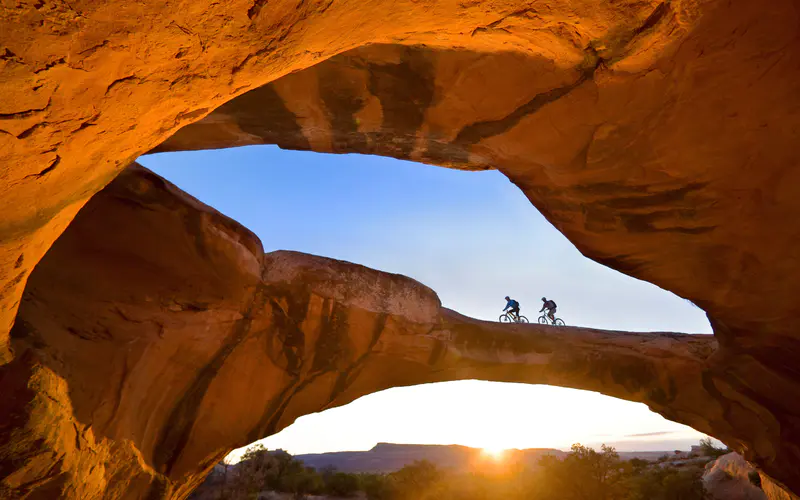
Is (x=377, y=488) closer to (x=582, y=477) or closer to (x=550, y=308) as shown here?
(x=582, y=477)

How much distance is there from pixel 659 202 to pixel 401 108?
11.2ft

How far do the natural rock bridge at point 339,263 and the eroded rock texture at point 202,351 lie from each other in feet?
0.10

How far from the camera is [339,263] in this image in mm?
7891

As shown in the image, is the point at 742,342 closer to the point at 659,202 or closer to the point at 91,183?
the point at 659,202

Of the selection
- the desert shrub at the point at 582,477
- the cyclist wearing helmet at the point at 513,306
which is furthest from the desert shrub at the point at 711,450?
the cyclist wearing helmet at the point at 513,306

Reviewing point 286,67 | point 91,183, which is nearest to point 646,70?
point 286,67

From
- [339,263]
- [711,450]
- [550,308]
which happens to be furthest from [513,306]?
[711,450]

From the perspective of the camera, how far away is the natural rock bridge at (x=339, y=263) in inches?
75.5

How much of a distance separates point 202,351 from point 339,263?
8.61ft

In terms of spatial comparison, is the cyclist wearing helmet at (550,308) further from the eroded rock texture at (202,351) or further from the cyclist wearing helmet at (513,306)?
the eroded rock texture at (202,351)

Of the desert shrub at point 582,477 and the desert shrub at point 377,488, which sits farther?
the desert shrub at point 377,488

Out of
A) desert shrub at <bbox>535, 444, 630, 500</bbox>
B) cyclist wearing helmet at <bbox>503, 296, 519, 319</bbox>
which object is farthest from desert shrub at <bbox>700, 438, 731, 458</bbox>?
cyclist wearing helmet at <bbox>503, 296, 519, 319</bbox>

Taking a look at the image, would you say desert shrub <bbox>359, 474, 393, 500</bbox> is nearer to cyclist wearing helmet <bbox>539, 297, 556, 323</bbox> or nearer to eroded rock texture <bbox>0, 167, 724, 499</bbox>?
cyclist wearing helmet <bbox>539, 297, 556, 323</bbox>

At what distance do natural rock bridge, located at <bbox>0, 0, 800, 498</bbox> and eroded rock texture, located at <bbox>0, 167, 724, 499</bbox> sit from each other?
3 centimetres
